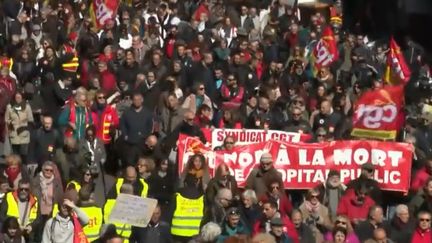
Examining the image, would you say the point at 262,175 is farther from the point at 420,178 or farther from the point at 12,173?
the point at 12,173

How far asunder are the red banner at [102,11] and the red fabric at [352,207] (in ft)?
33.4

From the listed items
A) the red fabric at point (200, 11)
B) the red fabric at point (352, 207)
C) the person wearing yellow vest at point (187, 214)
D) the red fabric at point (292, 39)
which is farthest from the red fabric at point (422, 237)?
the red fabric at point (200, 11)

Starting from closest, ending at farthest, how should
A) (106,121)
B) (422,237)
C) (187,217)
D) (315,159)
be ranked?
(422,237) < (187,217) < (315,159) < (106,121)

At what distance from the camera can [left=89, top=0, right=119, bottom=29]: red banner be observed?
26188 millimetres

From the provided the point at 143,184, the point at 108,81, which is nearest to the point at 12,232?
the point at 143,184

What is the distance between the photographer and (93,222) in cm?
1577

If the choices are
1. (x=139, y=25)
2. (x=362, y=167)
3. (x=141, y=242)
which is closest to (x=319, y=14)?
(x=139, y=25)

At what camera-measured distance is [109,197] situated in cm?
1631

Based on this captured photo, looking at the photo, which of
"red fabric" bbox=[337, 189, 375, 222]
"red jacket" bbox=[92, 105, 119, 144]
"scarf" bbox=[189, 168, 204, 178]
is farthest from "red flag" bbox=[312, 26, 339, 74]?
"red fabric" bbox=[337, 189, 375, 222]

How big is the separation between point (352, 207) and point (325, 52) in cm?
793

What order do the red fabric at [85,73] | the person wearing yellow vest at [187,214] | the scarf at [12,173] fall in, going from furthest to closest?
the red fabric at [85,73]
the scarf at [12,173]
the person wearing yellow vest at [187,214]

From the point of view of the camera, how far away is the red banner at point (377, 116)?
60.1 feet

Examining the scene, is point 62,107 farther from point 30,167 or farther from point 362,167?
point 362,167

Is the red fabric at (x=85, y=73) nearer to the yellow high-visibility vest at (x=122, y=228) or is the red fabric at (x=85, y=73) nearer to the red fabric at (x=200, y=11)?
the red fabric at (x=200, y=11)
